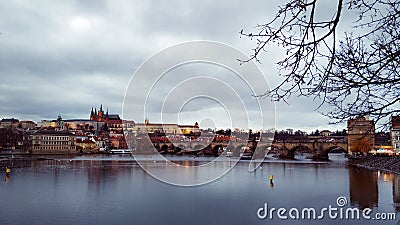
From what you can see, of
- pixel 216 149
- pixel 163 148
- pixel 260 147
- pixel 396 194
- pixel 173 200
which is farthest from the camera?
pixel 163 148

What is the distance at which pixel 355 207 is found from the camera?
11617 millimetres

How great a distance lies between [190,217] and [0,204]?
20.2ft

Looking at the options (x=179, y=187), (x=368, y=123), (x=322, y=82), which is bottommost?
(x=179, y=187)

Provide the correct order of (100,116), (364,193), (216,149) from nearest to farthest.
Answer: (364,193), (216,149), (100,116)

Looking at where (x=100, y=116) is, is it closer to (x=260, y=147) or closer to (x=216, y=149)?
(x=216, y=149)

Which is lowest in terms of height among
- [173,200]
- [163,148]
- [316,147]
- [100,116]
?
[173,200]

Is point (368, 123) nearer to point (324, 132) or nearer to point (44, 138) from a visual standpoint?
point (44, 138)

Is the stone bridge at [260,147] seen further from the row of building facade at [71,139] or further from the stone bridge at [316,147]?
the row of building facade at [71,139]

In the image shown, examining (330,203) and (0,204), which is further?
(330,203)

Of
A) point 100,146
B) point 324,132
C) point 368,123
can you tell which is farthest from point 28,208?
point 324,132

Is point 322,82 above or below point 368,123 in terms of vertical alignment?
above

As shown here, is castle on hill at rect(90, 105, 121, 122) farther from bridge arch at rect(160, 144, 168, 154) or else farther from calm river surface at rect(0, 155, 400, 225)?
calm river surface at rect(0, 155, 400, 225)

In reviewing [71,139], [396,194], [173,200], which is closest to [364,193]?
[396,194]

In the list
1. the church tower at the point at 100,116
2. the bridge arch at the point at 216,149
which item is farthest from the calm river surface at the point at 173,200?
the church tower at the point at 100,116
